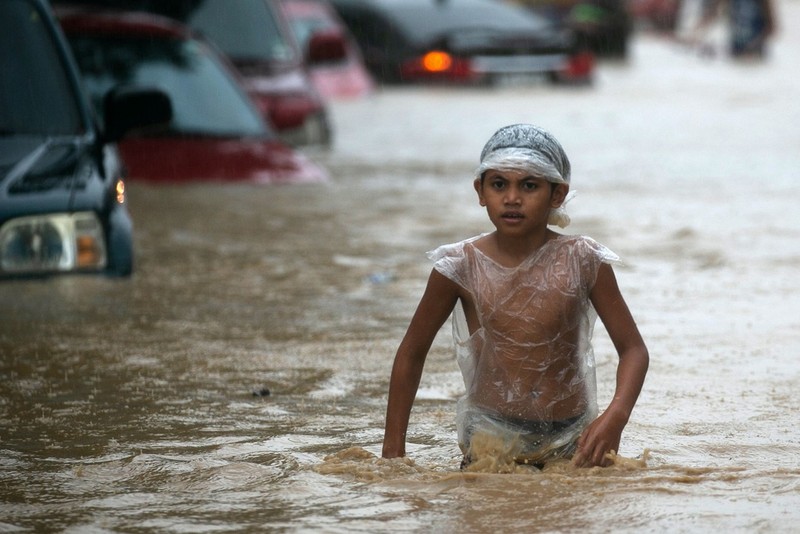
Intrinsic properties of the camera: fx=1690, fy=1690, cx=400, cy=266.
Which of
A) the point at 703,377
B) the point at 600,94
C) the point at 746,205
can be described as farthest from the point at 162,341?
the point at 600,94

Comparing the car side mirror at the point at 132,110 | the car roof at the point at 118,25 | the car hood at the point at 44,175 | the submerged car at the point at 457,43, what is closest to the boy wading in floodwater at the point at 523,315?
the car hood at the point at 44,175

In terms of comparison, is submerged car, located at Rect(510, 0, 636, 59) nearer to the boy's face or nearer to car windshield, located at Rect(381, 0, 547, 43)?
car windshield, located at Rect(381, 0, 547, 43)

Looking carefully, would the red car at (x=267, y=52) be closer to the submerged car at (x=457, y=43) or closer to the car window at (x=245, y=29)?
the car window at (x=245, y=29)

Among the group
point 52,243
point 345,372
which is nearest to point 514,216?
point 345,372

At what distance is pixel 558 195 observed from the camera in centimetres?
464

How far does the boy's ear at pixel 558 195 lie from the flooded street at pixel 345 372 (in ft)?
2.39

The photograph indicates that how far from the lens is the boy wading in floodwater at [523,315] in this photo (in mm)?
4598

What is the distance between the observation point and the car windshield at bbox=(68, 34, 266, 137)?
10.3 m

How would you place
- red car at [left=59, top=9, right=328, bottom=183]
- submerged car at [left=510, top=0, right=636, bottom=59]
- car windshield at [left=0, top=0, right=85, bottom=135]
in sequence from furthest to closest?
submerged car at [left=510, top=0, right=636, bottom=59] < red car at [left=59, top=9, right=328, bottom=183] < car windshield at [left=0, top=0, right=85, bottom=135]

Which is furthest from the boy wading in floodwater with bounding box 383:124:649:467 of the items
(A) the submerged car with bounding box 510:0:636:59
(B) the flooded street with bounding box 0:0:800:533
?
(A) the submerged car with bounding box 510:0:636:59

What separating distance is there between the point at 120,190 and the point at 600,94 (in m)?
14.7

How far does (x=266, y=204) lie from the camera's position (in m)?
10.7

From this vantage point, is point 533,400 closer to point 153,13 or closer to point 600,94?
point 153,13

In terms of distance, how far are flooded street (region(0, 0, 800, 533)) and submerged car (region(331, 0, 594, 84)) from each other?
250 inches
